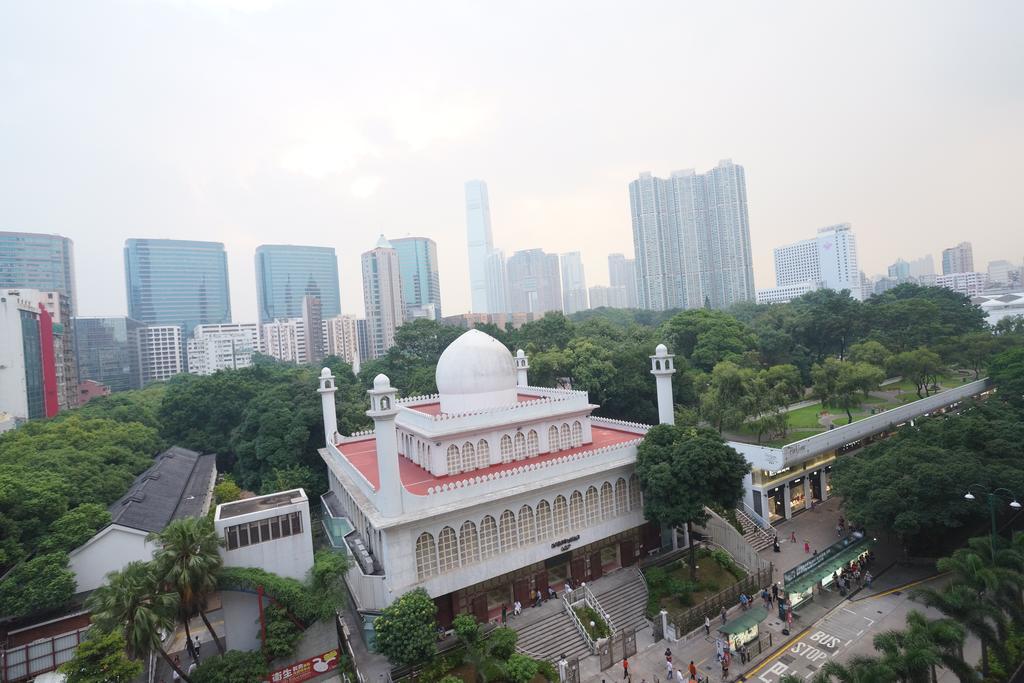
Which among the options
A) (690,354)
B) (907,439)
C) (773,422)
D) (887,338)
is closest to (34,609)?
(773,422)

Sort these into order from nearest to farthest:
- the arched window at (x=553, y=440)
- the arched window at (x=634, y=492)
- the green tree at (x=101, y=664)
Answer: the green tree at (x=101, y=664) → the arched window at (x=634, y=492) → the arched window at (x=553, y=440)

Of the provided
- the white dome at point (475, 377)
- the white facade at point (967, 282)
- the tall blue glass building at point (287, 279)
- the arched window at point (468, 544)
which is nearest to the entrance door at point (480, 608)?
the arched window at point (468, 544)

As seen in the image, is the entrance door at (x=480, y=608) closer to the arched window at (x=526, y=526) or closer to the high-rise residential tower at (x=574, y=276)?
the arched window at (x=526, y=526)

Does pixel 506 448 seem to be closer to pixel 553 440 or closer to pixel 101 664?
pixel 553 440

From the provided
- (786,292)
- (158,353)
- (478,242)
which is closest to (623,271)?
(786,292)

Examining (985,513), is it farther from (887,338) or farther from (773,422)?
(887,338)

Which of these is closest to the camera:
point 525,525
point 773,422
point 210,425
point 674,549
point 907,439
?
point 525,525
